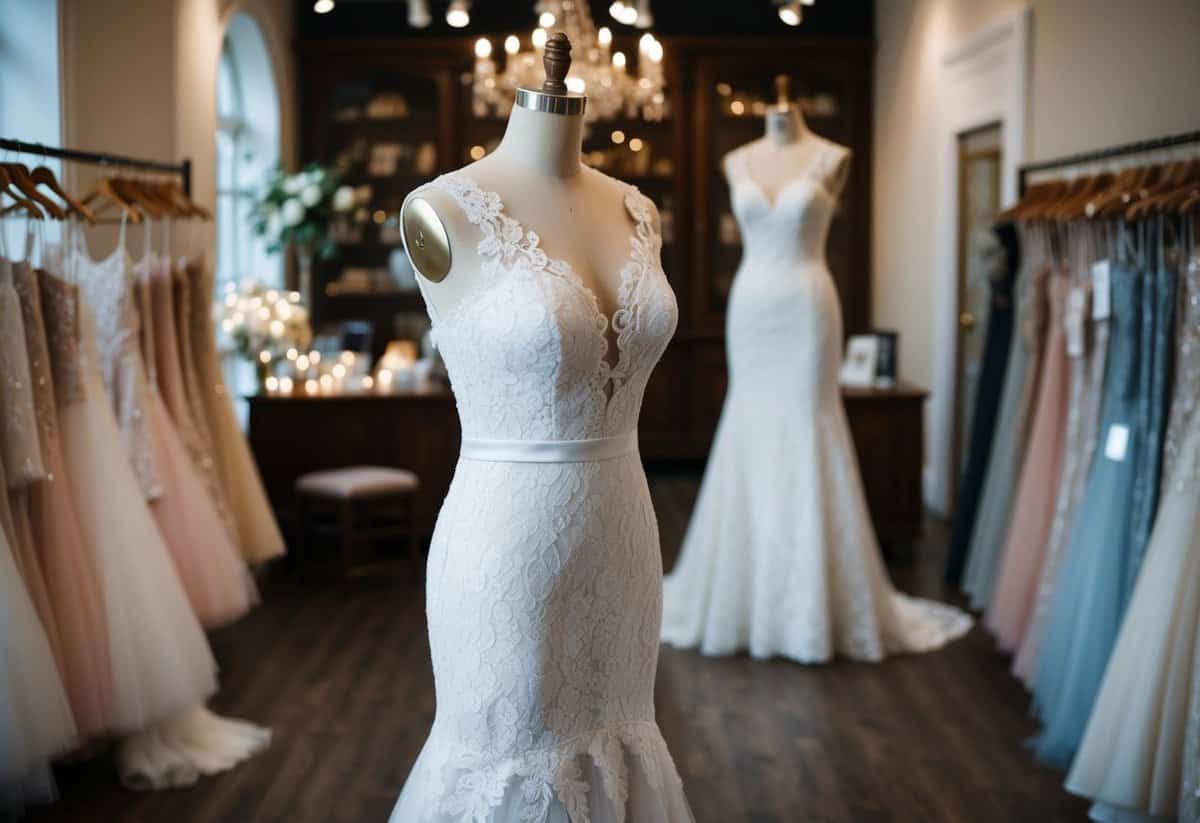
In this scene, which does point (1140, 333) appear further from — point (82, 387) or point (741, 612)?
point (82, 387)

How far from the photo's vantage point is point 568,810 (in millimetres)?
2109

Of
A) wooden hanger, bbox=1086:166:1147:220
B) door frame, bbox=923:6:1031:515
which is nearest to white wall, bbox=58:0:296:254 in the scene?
wooden hanger, bbox=1086:166:1147:220

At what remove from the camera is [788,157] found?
187 inches

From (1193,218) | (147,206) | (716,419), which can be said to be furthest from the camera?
(716,419)

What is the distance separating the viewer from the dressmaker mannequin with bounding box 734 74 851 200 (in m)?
4.68

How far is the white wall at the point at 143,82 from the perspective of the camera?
4887mm

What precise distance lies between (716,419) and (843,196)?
1.70m

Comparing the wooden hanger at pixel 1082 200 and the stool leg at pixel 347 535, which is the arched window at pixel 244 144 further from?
the wooden hanger at pixel 1082 200

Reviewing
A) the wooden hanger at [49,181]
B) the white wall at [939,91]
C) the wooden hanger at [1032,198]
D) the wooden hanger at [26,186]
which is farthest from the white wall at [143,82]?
the white wall at [939,91]

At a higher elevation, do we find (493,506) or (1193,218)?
(1193,218)

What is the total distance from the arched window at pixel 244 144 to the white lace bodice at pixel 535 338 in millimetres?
5613

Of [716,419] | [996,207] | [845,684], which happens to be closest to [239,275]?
[716,419]

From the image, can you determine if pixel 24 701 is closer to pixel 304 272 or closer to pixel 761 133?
pixel 304 272

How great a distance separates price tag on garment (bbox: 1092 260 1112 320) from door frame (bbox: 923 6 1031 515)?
7.00 feet
